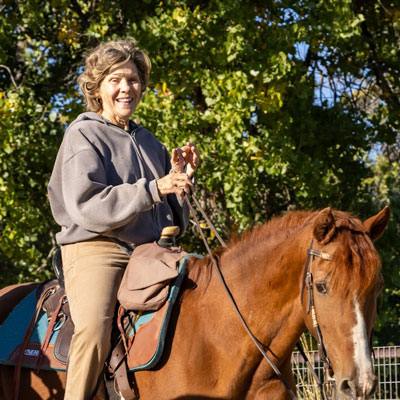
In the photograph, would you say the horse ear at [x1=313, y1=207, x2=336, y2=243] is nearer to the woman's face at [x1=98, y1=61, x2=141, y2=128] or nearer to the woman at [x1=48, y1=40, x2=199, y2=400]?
the woman at [x1=48, y1=40, x2=199, y2=400]

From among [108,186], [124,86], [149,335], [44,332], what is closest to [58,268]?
[44,332]

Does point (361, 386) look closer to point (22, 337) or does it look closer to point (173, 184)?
point (173, 184)

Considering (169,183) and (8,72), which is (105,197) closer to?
Result: (169,183)

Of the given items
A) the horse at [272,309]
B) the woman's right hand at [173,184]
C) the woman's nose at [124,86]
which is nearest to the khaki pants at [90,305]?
the horse at [272,309]

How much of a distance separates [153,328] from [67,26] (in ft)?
23.7

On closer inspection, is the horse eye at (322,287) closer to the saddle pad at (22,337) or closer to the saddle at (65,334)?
the saddle at (65,334)

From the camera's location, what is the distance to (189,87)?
26.7 feet

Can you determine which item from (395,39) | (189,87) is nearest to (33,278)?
(189,87)

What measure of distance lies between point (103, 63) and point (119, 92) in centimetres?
17

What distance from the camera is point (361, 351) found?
9.24 feet

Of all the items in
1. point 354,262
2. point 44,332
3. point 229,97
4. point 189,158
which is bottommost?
point 44,332

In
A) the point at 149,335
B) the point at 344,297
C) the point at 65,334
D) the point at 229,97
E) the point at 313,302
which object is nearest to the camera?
the point at 344,297

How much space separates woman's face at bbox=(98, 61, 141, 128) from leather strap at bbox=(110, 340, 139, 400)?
4.01 feet

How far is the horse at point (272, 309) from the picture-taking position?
290cm
